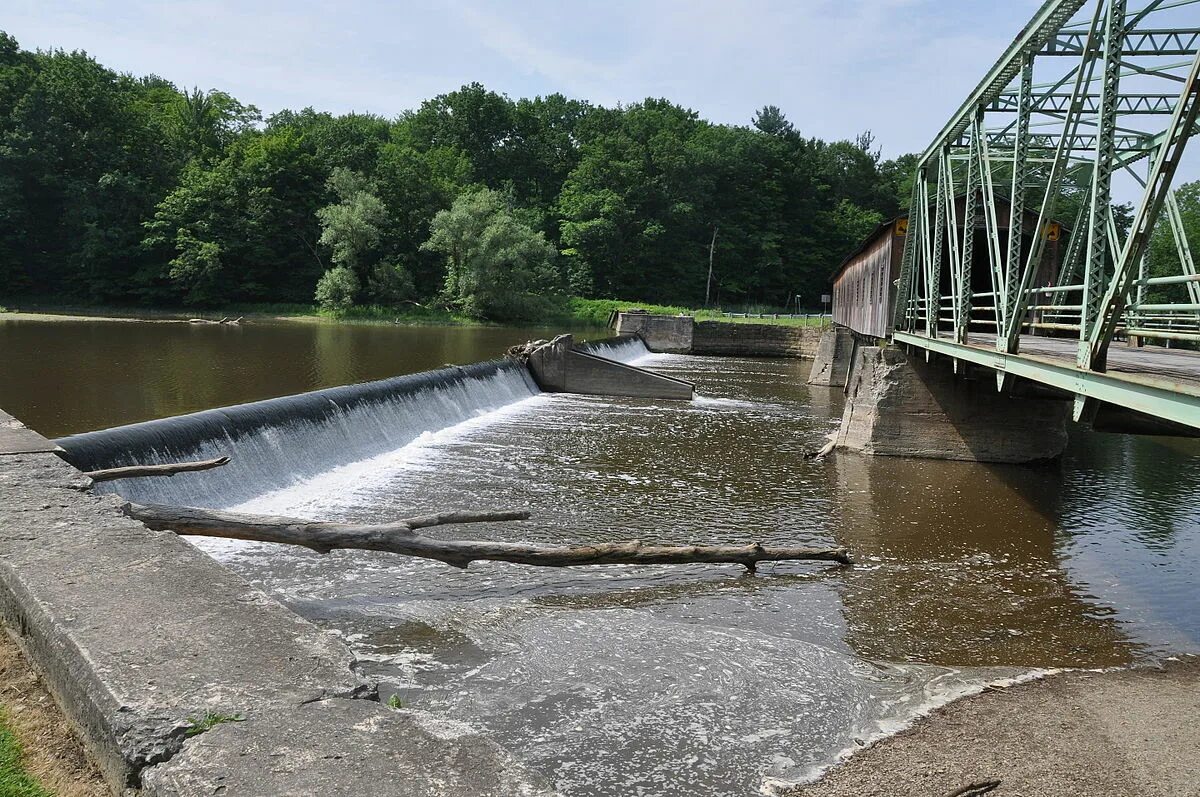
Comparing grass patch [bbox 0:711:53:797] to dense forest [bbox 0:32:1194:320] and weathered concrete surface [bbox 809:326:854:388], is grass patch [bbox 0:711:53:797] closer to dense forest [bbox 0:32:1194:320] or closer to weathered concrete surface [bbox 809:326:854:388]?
weathered concrete surface [bbox 809:326:854:388]

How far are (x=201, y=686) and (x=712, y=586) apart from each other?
6.40 meters

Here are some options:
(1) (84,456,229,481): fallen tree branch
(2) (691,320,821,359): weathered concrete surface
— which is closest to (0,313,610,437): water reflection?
(1) (84,456,229,481): fallen tree branch

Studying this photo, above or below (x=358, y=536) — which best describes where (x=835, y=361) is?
below

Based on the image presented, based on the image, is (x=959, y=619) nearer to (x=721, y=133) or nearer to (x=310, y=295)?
(x=310, y=295)

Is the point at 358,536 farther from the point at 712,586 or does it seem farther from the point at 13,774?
the point at 712,586

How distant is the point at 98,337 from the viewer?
116ft

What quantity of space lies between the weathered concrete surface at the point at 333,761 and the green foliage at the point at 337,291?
195ft

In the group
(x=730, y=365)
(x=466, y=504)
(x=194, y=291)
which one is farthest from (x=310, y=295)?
(x=466, y=504)

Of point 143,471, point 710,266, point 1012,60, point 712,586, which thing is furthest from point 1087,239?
point 710,266

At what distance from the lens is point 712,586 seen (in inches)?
366

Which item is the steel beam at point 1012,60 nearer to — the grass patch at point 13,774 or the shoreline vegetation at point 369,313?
the grass patch at point 13,774

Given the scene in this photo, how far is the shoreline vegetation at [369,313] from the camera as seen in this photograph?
56219 mm

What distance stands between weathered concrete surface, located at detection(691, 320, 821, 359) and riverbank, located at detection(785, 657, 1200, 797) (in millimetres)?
41988

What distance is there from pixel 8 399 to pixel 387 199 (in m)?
53.4
